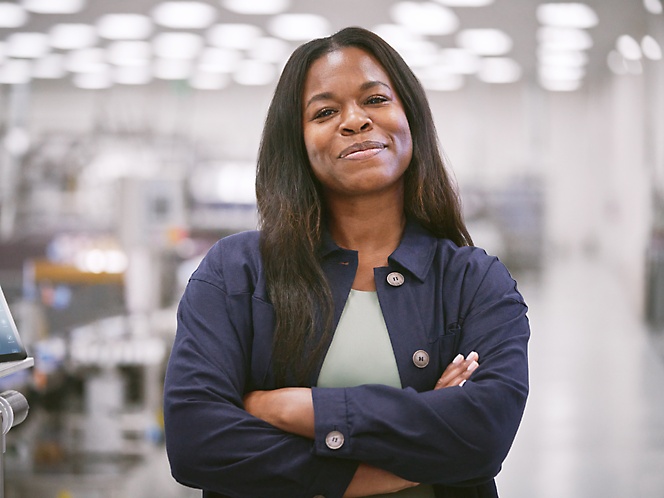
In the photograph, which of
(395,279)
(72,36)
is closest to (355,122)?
(395,279)

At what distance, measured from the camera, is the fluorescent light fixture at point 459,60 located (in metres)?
5.16

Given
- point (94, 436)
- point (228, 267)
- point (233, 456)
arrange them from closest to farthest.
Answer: point (233, 456) < point (228, 267) < point (94, 436)

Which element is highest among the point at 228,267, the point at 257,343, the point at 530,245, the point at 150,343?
the point at 228,267

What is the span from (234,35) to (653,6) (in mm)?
2722

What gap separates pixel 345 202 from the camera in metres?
1.38

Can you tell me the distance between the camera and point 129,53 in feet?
17.4

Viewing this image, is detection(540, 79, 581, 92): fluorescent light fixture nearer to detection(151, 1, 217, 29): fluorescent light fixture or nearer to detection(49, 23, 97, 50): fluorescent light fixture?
detection(151, 1, 217, 29): fluorescent light fixture

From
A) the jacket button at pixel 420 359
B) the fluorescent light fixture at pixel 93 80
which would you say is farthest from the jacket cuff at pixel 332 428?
the fluorescent light fixture at pixel 93 80

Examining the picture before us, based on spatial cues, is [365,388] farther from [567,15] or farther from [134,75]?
[134,75]

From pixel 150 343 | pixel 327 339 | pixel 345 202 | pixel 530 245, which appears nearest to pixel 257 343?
pixel 327 339

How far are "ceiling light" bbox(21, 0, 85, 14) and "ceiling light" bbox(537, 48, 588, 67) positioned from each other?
3088 millimetres

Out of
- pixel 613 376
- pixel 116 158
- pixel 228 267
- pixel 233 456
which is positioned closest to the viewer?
pixel 233 456

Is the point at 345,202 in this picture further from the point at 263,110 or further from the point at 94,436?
the point at 263,110

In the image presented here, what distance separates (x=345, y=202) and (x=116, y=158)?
4.21 m
